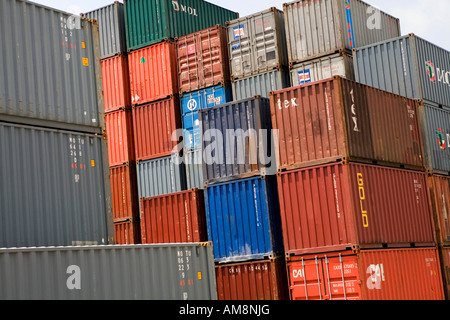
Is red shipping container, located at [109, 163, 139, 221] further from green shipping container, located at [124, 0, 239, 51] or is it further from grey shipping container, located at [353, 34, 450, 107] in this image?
grey shipping container, located at [353, 34, 450, 107]

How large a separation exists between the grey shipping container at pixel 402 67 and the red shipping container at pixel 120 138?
33.2ft

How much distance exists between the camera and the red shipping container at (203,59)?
95.4 feet

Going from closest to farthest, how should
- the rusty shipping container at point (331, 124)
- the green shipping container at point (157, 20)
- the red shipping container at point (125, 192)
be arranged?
1. the rusty shipping container at point (331, 124)
2. the red shipping container at point (125, 192)
3. the green shipping container at point (157, 20)

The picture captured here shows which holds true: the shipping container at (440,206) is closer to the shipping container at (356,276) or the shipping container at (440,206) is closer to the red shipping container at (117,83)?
the shipping container at (356,276)

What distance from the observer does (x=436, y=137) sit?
26188 mm

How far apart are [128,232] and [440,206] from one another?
39.3 ft

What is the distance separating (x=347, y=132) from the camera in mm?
21172

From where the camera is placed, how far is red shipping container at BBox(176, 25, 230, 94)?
2908 cm

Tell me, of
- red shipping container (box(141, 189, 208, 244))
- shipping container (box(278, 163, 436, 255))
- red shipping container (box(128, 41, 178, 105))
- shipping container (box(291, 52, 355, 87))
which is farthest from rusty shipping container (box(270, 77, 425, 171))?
red shipping container (box(128, 41, 178, 105))

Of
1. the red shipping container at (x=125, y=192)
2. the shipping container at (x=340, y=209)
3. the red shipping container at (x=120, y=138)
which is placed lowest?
the shipping container at (x=340, y=209)

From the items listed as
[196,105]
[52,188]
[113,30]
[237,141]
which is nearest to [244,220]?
[237,141]

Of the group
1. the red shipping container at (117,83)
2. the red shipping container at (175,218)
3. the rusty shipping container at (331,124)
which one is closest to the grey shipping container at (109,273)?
the rusty shipping container at (331,124)

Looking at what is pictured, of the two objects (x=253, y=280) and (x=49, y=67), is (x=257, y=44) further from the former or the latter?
Answer: (x=49, y=67)
